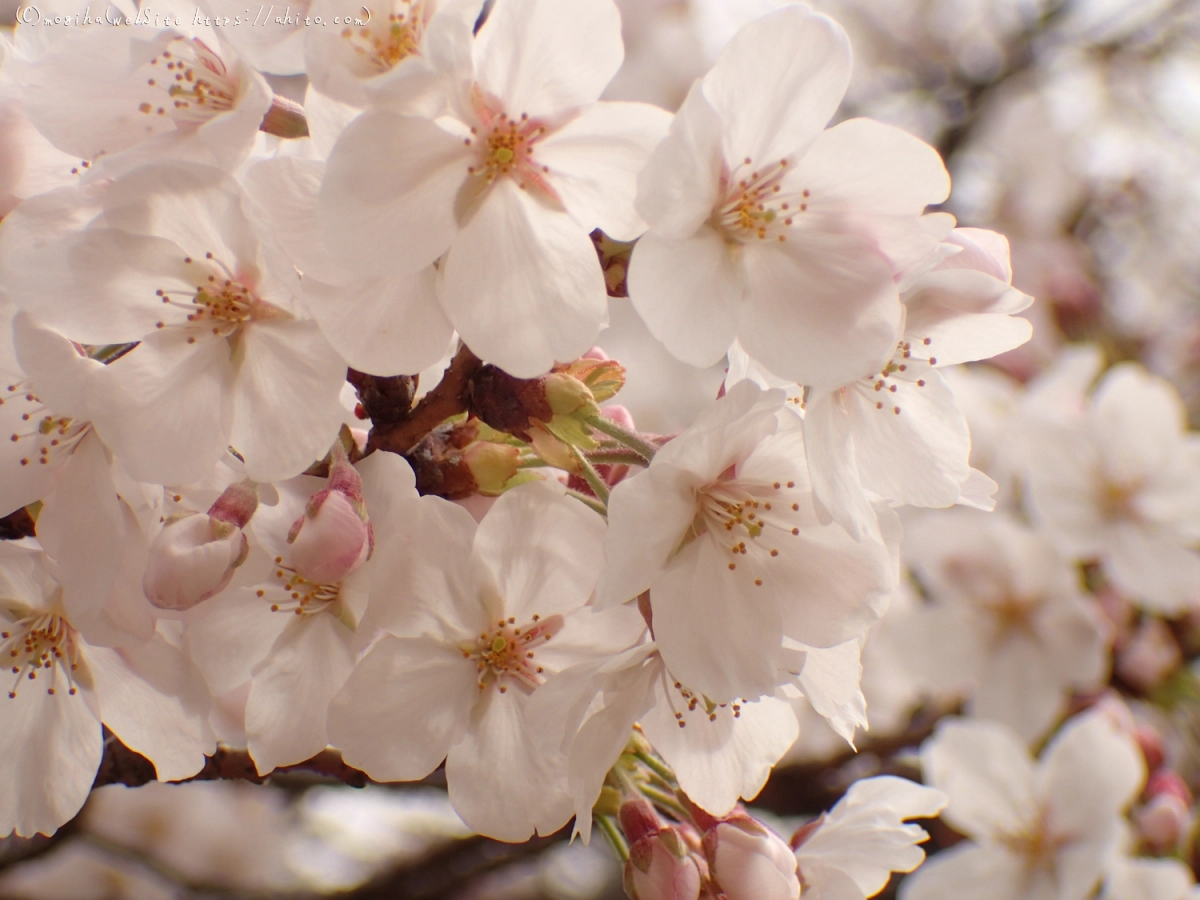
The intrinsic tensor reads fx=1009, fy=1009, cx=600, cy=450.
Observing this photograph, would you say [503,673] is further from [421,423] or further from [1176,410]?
[1176,410]

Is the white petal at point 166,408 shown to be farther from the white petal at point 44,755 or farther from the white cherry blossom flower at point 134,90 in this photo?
the white petal at point 44,755

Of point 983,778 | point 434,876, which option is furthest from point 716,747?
point 434,876

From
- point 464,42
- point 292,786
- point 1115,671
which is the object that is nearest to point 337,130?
point 464,42

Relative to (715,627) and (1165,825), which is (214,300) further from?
(1165,825)

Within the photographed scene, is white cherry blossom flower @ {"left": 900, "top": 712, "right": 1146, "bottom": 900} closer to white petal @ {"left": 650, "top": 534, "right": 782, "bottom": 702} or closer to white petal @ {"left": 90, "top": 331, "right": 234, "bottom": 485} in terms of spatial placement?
white petal @ {"left": 650, "top": 534, "right": 782, "bottom": 702}

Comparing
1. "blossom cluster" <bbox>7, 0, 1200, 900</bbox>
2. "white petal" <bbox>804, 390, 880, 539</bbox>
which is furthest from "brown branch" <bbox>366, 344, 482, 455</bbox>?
"white petal" <bbox>804, 390, 880, 539</bbox>

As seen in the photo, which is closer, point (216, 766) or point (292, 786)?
point (216, 766)
